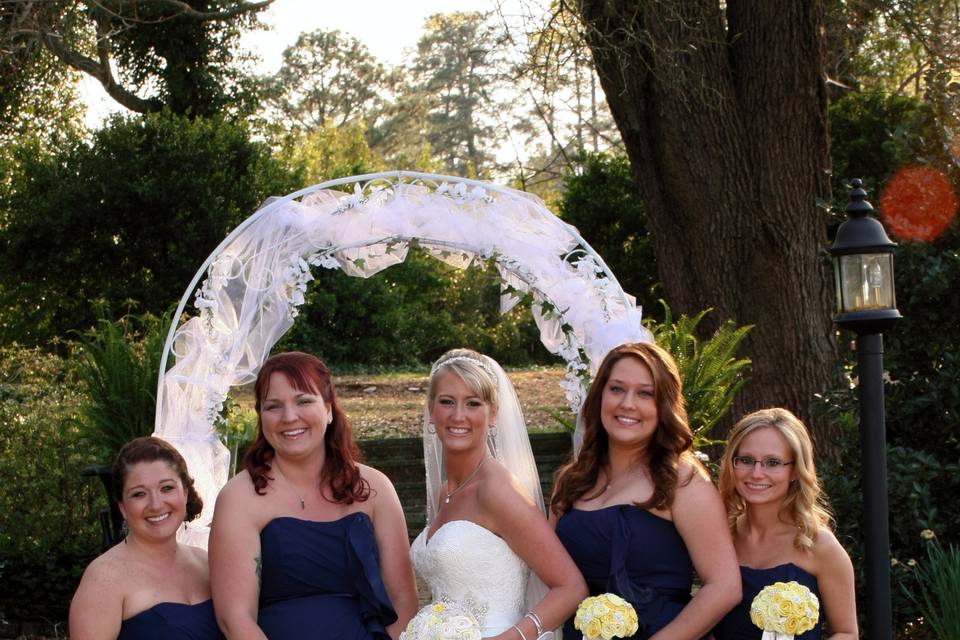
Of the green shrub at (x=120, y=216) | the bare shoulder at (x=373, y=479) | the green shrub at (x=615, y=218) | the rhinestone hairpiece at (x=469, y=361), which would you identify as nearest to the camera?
the bare shoulder at (x=373, y=479)

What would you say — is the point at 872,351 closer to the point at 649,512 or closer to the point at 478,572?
the point at 649,512

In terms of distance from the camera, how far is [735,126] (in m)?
7.30

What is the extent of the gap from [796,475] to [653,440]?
46 cm

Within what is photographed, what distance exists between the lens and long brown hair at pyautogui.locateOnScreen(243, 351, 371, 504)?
356 cm

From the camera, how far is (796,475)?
11.6ft

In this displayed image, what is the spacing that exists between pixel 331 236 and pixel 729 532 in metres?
2.64

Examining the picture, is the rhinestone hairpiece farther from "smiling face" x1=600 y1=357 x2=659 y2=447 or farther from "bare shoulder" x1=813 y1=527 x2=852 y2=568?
"bare shoulder" x1=813 y1=527 x2=852 y2=568

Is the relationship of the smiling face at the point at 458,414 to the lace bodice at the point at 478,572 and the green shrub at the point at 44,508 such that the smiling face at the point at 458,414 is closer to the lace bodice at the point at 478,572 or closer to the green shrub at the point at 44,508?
the lace bodice at the point at 478,572

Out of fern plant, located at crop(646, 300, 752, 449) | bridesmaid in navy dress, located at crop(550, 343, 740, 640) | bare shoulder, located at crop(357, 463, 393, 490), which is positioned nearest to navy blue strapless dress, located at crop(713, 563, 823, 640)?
bridesmaid in navy dress, located at crop(550, 343, 740, 640)

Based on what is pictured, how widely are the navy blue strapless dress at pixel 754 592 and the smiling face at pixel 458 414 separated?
96 cm

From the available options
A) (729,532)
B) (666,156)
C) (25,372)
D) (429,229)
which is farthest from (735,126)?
(25,372)

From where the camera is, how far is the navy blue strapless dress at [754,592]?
3.47 meters

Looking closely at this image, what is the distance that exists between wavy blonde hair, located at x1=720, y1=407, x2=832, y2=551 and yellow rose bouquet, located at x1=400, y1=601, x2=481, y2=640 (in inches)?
38.5

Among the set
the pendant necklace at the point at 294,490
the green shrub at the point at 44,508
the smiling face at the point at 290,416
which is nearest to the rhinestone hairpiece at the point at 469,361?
the smiling face at the point at 290,416
